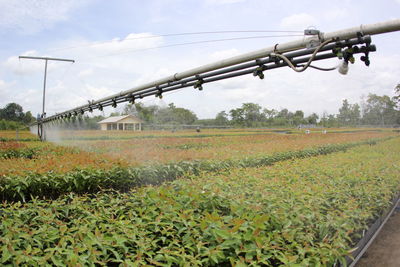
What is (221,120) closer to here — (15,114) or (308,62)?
(308,62)

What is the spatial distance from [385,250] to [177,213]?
2.85 m

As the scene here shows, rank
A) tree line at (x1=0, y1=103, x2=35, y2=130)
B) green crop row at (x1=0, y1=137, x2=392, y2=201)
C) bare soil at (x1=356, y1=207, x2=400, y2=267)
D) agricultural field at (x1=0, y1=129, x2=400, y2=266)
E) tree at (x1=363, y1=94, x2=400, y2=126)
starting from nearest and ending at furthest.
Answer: agricultural field at (x1=0, y1=129, x2=400, y2=266)
bare soil at (x1=356, y1=207, x2=400, y2=267)
green crop row at (x1=0, y1=137, x2=392, y2=201)
tree at (x1=363, y1=94, x2=400, y2=126)
tree line at (x1=0, y1=103, x2=35, y2=130)

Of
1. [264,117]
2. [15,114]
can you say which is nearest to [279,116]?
[264,117]

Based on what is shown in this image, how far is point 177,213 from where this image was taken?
235cm

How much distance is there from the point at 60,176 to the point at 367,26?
3.95m

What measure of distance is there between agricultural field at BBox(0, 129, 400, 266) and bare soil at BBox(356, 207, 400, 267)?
428mm

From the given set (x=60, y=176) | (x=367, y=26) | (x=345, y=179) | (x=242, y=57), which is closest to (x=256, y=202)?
(x=242, y=57)

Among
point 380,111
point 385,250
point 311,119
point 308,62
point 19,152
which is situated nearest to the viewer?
point 308,62

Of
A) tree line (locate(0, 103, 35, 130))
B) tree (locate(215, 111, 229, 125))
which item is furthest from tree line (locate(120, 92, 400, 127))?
tree line (locate(0, 103, 35, 130))

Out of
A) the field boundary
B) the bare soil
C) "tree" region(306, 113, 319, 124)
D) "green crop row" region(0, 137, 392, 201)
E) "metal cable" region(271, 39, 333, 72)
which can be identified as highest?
"metal cable" region(271, 39, 333, 72)

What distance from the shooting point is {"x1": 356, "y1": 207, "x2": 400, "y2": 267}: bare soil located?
10.7ft

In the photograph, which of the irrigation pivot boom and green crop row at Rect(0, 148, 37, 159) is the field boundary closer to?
the irrigation pivot boom

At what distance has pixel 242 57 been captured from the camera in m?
2.80

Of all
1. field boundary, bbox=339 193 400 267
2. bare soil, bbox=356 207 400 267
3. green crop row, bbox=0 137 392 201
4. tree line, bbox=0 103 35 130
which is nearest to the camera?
field boundary, bbox=339 193 400 267
